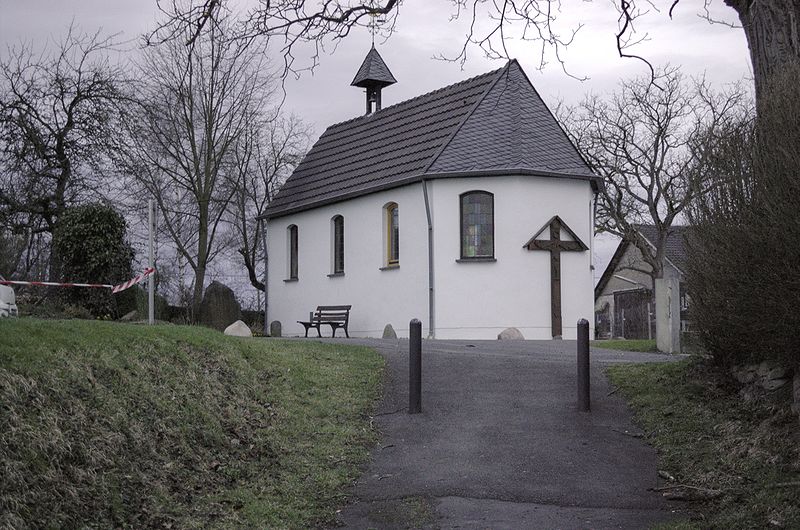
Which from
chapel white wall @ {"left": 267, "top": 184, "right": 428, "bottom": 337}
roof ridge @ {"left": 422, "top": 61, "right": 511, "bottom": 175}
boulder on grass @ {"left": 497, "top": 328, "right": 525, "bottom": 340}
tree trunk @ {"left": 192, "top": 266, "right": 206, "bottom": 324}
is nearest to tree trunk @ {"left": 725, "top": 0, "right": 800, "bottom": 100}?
boulder on grass @ {"left": 497, "top": 328, "right": 525, "bottom": 340}

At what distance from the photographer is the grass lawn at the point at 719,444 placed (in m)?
8.34

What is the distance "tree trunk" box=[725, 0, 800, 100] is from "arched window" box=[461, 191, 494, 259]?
50.8 feet

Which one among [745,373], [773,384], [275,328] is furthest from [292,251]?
[773,384]

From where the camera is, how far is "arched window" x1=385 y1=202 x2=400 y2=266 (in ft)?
94.6

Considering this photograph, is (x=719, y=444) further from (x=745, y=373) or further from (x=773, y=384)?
(x=745, y=373)

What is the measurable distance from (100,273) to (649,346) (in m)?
14.1

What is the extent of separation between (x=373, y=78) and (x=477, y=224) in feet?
31.9

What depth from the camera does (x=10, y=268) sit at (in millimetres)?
30656

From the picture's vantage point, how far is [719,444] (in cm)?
1048

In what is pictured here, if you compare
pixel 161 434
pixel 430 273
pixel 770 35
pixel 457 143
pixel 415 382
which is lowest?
pixel 161 434

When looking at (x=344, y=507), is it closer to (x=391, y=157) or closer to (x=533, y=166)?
(x=533, y=166)

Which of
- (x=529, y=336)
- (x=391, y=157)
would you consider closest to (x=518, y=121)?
(x=391, y=157)

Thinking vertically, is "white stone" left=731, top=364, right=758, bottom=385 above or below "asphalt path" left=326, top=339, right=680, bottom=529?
above

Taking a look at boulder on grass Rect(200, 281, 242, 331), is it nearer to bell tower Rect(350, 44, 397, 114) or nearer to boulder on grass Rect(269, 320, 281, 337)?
boulder on grass Rect(269, 320, 281, 337)
